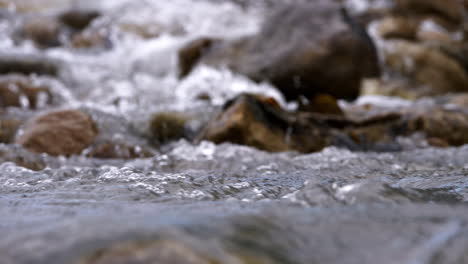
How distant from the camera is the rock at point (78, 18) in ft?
35.9

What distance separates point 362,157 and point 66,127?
2482 millimetres

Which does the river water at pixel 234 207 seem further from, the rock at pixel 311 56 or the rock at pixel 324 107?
the rock at pixel 311 56

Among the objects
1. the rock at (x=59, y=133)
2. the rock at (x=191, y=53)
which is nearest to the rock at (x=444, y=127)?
the rock at (x=59, y=133)

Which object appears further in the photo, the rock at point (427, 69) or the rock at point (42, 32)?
the rock at point (42, 32)

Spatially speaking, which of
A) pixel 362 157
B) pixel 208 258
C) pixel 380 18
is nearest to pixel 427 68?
pixel 380 18

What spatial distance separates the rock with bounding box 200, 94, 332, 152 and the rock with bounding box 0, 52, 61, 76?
3.84 meters

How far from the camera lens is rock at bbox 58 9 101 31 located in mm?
10945

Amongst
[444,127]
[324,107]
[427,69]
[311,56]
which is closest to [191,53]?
[311,56]

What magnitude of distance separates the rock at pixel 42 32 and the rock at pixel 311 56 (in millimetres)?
5020

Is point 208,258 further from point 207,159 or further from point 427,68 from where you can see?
point 427,68

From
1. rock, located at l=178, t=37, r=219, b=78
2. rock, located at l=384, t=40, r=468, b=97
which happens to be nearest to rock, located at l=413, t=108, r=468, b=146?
rock, located at l=384, t=40, r=468, b=97

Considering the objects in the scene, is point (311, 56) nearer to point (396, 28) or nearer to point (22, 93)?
point (396, 28)

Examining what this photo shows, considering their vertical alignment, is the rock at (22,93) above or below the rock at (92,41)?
below

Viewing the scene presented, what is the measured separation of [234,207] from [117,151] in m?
2.35
